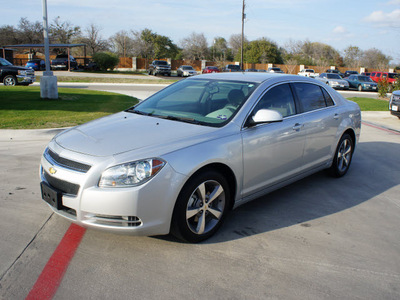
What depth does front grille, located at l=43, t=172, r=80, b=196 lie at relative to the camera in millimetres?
3311


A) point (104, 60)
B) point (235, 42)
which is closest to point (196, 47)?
point (235, 42)

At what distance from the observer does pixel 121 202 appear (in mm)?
3184

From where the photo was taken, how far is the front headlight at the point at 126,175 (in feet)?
10.6

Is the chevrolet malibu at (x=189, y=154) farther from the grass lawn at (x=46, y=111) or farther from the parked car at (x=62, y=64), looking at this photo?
the parked car at (x=62, y=64)

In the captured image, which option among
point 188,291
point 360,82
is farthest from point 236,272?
point 360,82

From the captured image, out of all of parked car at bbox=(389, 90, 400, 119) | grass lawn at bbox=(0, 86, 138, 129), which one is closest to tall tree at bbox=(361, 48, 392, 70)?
→ parked car at bbox=(389, 90, 400, 119)

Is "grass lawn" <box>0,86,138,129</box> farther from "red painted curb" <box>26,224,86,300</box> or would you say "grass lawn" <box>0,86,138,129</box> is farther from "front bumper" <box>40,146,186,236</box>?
"front bumper" <box>40,146,186,236</box>

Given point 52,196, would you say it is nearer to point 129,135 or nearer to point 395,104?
point 129,135

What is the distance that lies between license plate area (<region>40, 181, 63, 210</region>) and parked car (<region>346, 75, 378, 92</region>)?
33.1 metres

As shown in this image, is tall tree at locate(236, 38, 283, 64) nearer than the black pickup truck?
No

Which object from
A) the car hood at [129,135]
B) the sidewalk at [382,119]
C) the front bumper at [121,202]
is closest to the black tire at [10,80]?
the sidewalk at [382,119]

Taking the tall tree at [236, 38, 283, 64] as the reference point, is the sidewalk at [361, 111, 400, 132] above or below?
below

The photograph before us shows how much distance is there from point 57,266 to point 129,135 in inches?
53.3

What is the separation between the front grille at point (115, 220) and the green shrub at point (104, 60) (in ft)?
140
